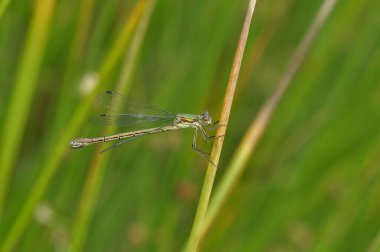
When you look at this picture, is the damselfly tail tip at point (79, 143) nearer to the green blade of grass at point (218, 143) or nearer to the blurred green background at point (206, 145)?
the blurred green background at point (206, 145)

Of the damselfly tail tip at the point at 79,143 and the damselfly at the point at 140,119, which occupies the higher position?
the damselfly at the point at 140,119

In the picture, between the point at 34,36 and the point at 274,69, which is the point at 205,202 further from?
the point at 274,69

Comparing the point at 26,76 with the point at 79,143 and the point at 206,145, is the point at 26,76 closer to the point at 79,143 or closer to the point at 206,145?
the point at 79,143

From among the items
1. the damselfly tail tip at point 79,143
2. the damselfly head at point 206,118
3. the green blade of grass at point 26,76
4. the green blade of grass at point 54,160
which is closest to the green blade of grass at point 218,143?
the green blade of grass at point 54,160

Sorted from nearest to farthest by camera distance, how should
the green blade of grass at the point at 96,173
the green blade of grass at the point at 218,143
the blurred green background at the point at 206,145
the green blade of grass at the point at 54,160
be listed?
1. the green blade of grass at the point at 218,143
2. the green blade of grass at the point at 54,160
3. the green blade of grass at the point at 96,173
4. the blurred green background at the point at 206,145

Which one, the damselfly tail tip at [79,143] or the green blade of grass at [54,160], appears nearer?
the green blade of grass at [54,160]

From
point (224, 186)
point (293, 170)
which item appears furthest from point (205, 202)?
point (293, 170)

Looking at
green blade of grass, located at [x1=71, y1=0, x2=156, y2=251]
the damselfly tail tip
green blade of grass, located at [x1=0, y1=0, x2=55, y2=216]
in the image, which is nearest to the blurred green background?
the damselfly tail tip

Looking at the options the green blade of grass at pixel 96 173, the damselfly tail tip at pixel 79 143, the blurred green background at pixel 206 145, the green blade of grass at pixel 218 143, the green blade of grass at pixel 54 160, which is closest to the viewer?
the green blade of grass at pixel 218 143
